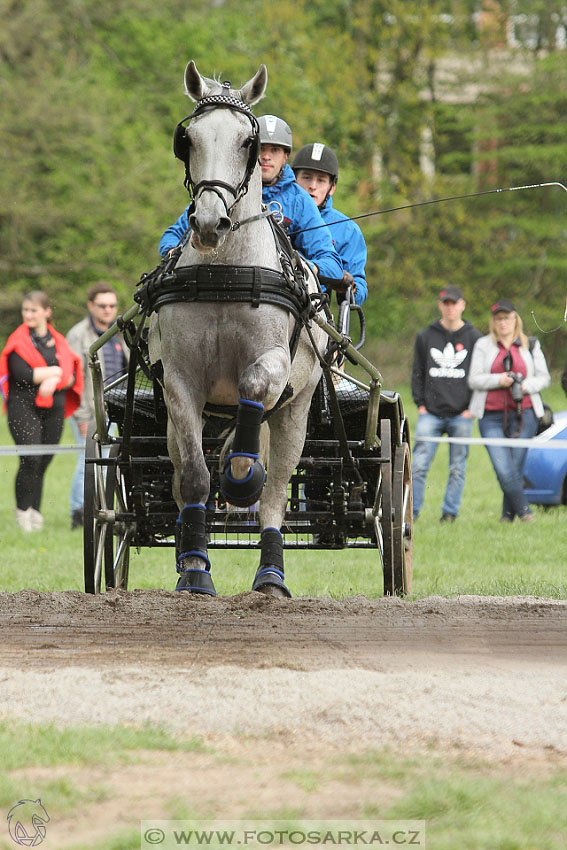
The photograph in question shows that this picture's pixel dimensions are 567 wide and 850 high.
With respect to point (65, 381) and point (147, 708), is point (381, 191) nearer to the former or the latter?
point (65, 381)

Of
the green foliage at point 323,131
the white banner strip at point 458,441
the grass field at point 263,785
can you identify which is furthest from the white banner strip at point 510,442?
the green foliage at point 323,131

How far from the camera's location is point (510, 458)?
1130 centimetres

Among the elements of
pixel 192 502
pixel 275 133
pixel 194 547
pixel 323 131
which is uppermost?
pixel 323 131

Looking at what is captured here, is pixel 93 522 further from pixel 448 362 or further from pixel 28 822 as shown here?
pixel 448 362

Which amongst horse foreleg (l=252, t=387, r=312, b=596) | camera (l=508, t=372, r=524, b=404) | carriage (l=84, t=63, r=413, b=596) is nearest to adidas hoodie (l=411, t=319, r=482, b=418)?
camera (l=508, t=372, r=524, b=404)

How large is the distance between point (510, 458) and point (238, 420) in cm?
624

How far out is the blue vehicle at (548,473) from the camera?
39.4ft

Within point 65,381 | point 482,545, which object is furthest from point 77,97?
point 482,545

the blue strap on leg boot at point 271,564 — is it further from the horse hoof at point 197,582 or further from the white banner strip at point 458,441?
the white banner strip at point 458,441

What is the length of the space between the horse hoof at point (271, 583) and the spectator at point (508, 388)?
537 centimetres

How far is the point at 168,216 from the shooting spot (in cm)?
2591

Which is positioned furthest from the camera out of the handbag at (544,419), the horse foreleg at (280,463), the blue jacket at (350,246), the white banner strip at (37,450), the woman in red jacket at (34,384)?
the handbag at (544,419)

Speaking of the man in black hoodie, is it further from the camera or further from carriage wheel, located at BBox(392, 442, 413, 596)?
carriage wheel, located at BBox(392, 442, 413, 596)

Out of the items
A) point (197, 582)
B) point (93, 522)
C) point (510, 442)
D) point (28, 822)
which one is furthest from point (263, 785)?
point (510, 442)
